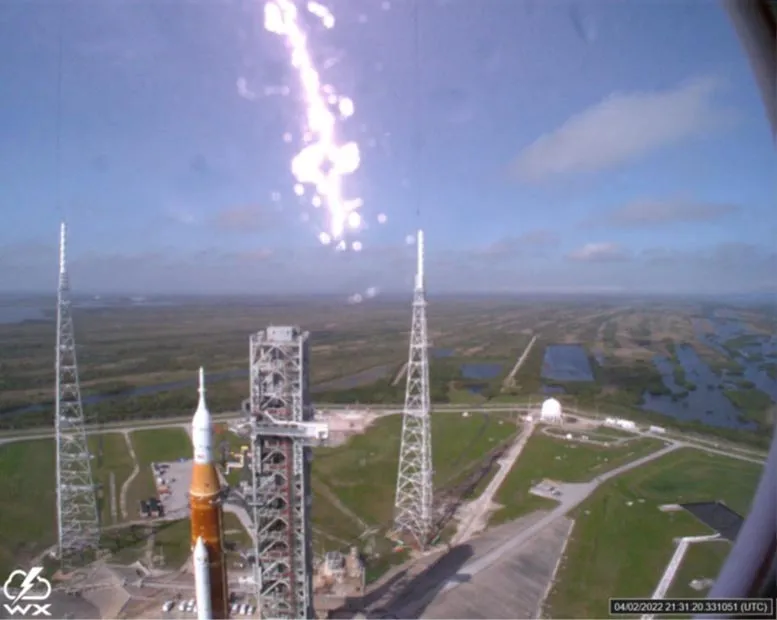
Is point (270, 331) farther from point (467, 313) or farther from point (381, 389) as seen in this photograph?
point (467, 313)

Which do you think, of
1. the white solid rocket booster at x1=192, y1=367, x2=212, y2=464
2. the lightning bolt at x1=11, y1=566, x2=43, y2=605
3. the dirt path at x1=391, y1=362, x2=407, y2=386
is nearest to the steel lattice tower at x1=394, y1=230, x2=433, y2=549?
the white solid rocket booster at x1=192, y1=367, x2=212, y2=464

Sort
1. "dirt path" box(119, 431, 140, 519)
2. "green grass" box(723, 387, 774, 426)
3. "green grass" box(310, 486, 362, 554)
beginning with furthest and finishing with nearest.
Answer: "green grass" box(723, 387, 774, 426)
"dirt path" box(119, 431, 140, 519)
"green grass" box(310, 486, 362, 554)

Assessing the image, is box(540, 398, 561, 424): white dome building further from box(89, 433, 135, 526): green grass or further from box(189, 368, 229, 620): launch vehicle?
box(189, 368, 229, 620): launch vehicle

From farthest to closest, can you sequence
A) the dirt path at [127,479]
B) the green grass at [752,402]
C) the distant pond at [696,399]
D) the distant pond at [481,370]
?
the distant pond at [481,370], the distant pond at [696,399], the green grass at [752,402], the dirt path at [127,479]

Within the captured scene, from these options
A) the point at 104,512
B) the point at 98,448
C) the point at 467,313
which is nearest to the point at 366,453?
the point at 104,512

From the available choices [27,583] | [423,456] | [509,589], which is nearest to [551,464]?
[423,456]

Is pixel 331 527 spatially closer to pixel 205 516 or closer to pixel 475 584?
pixel 475 584

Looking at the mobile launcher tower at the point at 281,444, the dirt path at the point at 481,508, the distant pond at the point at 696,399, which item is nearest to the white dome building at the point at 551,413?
the dirt path at the point at 481,508

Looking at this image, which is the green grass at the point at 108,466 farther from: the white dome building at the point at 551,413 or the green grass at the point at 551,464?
the white dome building at the point at 551,413
